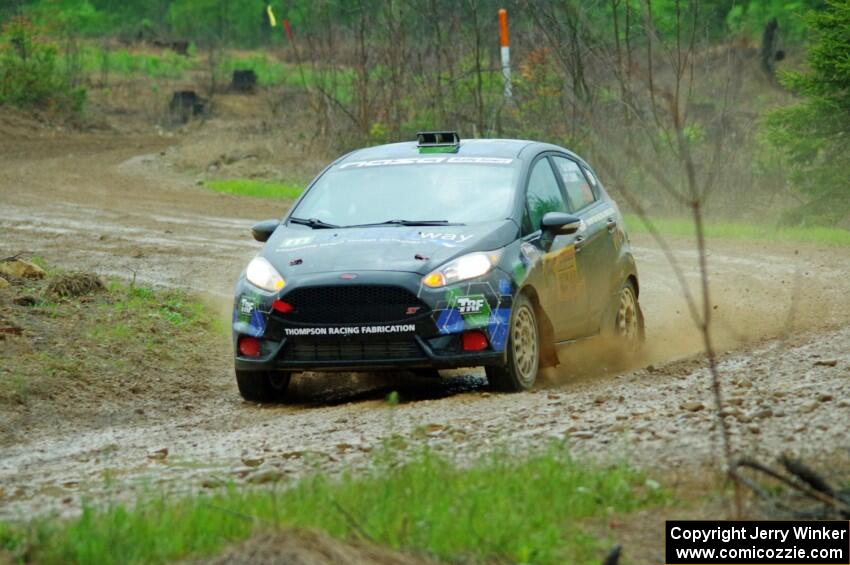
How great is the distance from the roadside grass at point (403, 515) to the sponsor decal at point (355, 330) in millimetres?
2599

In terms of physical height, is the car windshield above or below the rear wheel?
above

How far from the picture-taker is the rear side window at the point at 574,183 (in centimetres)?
1105

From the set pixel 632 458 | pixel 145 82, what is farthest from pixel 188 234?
pixel 145 82

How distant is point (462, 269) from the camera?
9195mm

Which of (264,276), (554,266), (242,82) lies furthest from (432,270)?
(242,82)

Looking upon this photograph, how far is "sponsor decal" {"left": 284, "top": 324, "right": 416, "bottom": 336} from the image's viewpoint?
9.05m

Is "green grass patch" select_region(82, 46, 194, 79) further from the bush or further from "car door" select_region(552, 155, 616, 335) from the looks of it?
"car door" select_region(552, 155, 616, 335)

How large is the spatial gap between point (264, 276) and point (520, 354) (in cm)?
172

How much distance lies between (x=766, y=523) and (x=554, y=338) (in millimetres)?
4607

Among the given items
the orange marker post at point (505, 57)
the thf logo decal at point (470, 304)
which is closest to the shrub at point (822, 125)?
the orange marker post at point (505, 57)

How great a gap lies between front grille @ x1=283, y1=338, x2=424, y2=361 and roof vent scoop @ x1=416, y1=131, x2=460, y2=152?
2.20 meters

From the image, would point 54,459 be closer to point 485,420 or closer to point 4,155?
point 485,420

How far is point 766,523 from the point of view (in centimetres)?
546

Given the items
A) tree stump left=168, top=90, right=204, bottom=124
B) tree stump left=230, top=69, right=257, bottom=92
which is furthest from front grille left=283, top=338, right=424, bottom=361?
tree stump left=230, top=69, right=257, bottom=92
